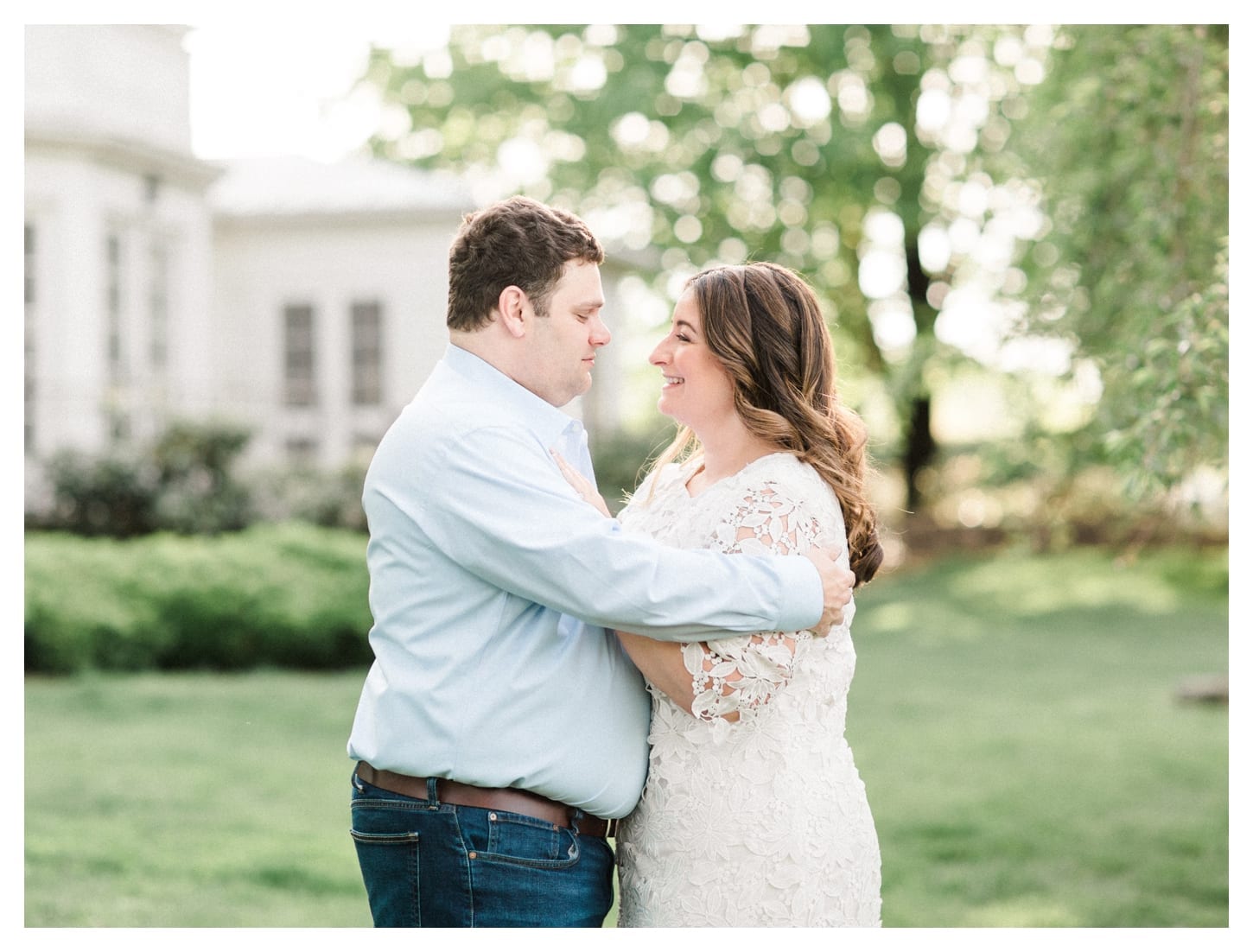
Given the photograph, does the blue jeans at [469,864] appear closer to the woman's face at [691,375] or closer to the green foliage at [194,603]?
the woman's face at [691,375]

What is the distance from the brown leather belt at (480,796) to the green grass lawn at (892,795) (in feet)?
11.6

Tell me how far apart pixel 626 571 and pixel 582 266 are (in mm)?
706

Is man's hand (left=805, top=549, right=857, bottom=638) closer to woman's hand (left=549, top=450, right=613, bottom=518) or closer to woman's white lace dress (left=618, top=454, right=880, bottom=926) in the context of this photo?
woman's white lace dress (left=618, top=454, right=880, bottom=926)

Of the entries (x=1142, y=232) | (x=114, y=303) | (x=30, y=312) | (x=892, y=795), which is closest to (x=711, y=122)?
(x=114, y=303)

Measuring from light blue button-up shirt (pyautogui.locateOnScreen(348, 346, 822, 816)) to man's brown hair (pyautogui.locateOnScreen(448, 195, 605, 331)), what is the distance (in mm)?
171

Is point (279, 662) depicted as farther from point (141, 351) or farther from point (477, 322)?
point (477, 322)

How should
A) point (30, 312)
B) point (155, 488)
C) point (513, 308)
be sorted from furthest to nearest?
point (30, 312)
point (155, 488)
point (513, 308)

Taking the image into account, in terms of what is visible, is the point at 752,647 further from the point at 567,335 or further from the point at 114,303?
the point at 114,303

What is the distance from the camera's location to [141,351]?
51.9ft

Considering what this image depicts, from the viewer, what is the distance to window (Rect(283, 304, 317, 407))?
18.4 m

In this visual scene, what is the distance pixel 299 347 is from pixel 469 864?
1639 cm

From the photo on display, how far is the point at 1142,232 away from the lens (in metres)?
5.68

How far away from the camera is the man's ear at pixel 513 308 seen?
2.90m

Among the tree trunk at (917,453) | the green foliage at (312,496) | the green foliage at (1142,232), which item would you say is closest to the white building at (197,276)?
the green foliage at (312,496)
